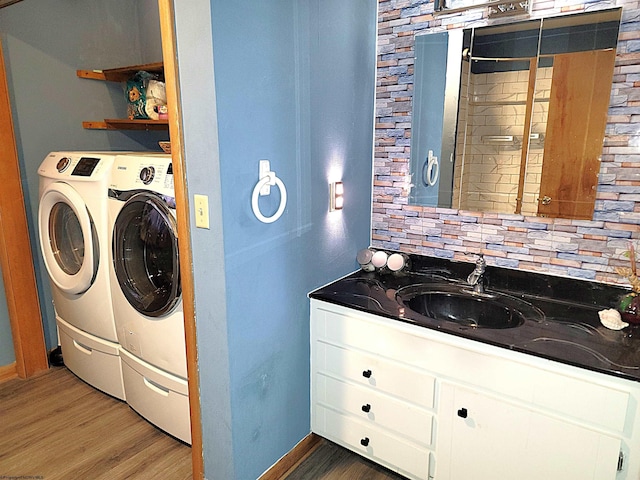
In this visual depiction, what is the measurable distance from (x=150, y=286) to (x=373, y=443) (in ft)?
4.08

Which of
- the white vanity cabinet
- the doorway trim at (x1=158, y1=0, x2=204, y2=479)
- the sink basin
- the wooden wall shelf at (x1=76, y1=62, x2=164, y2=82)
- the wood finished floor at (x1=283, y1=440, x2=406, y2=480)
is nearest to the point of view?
the white vanity cabinet

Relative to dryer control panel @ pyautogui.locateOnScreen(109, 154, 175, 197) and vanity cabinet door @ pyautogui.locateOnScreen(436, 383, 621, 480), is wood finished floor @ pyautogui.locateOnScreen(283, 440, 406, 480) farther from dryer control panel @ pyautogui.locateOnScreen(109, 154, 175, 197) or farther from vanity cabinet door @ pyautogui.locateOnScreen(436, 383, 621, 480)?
dryer control panel @ pyautogui.locateOnScreen(109, 154, 175, 197)

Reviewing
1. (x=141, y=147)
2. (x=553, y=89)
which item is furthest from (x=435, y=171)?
(x=141, y=147)

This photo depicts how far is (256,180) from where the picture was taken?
1.56 metres

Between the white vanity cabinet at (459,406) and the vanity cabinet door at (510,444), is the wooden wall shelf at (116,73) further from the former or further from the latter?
the vanity cabinet door at (510,444)

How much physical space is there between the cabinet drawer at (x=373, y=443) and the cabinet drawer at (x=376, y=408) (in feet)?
0.12

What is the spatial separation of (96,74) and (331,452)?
2695 millimetres

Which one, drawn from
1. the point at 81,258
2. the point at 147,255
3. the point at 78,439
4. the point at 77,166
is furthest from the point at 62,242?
the point at 78,439

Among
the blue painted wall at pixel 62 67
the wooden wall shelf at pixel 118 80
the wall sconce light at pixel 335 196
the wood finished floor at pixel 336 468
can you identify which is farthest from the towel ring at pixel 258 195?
the blue painted wall at pixel 62 67

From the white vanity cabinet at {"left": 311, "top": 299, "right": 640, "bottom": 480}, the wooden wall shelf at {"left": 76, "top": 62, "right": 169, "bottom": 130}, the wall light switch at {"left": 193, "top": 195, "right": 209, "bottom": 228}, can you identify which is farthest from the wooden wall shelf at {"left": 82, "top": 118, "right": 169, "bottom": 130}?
the white vanity cabinet at {"left": 311, "top": 299, "right": 640, "bottom": 480}

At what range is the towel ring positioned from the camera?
152 centimetres

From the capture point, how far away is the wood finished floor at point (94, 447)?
1.95 m

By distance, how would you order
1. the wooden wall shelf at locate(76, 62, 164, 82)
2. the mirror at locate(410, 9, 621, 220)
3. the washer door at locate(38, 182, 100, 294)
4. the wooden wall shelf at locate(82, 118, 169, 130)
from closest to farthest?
1. the mirror at locate(410, 9, 621, 220)
2. the washer door at locate(38, 182, 100, 294)
3. the wooden wall shelf at locate(76, 62, 164, 82)
4. the wooden wall shelf at locate(82, 118, 169, 130)

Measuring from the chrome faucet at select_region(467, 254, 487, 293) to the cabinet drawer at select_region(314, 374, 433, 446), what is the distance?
0.57 metres
